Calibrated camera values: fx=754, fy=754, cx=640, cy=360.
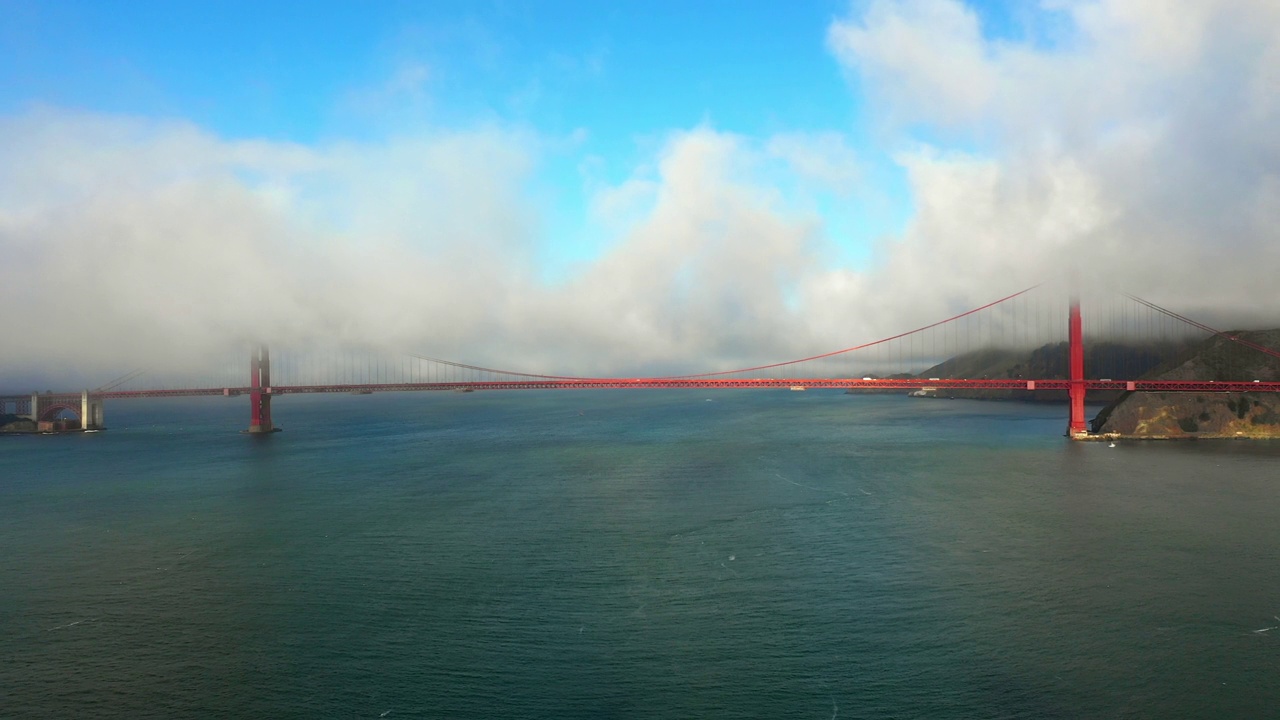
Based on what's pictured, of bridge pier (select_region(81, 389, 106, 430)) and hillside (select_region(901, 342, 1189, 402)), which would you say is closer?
bridge pier (select_region(81, 389, 106, 430))

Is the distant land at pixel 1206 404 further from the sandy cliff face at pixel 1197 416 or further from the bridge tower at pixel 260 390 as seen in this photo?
the bridge tower at pixel 260 390

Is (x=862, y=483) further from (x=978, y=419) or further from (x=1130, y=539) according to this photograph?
(x=978, y=419)

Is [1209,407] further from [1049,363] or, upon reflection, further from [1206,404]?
[1049,363]

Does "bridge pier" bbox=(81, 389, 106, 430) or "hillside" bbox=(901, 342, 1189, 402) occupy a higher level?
"hillside" bbox=(901, 342, 1189, 402)

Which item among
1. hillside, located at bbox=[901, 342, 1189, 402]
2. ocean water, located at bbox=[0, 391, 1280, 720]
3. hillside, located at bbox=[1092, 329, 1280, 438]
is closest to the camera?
ocean water, located at bbox=[0, 391, 1280, 720]

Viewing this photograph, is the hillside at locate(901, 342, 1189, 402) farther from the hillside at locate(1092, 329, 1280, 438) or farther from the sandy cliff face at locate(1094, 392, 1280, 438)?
the sandy cliff face at locate(1094, 392, 1280, 438)

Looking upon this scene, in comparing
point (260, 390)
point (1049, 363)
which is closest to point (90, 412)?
point (260, 390)

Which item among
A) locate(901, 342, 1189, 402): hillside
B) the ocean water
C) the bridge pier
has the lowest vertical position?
the ocean water

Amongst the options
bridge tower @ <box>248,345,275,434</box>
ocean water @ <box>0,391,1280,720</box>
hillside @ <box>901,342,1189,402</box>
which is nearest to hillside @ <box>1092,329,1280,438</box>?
hillside @ <box>901,342,1189,402</box>
